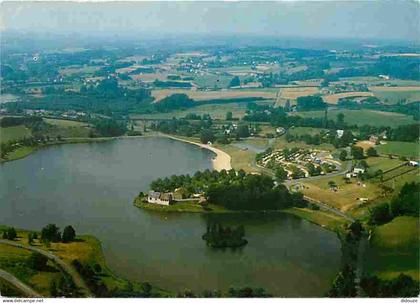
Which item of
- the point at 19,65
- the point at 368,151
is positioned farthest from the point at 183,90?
the point at 368,151

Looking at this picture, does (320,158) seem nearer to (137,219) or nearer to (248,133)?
(248,133)

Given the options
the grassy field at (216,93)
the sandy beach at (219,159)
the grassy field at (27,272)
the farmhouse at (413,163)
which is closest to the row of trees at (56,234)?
the grassy field at (27,272)

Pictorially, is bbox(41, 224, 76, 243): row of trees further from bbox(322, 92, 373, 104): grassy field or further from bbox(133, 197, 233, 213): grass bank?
bbox(322, 92, 373, 104): grassy field

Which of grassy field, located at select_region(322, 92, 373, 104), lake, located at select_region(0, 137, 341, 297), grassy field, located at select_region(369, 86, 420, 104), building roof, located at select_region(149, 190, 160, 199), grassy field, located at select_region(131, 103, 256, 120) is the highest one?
grassy field, located at select_region(369, 86, 420, 104)

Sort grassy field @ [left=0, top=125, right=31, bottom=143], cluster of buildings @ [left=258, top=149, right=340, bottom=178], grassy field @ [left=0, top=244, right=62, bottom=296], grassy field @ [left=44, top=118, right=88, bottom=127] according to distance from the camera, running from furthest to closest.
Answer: grassy field @ [left=44, top=118, right=88, bottom=127], grassy field @ [left=0, top=125, right=31, bottom=143], cluster of buildings @ [left=258, top=149, right=340, bottom=178], grassy field @ [left=0, top=244, right=62, bottom=296]

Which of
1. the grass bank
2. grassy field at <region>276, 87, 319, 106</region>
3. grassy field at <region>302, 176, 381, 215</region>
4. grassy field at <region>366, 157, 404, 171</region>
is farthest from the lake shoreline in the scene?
grassy field at <region>276, 87, 319, 106</region>

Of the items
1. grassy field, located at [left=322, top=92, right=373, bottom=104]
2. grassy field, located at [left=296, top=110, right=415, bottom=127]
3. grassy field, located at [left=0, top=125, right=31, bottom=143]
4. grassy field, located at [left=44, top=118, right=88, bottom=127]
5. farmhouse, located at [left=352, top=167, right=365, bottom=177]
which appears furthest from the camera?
grassy field, located at [left=322, top=92, right=373, bottom=104]

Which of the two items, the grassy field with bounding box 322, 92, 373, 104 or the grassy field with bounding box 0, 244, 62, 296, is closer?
the grassy field with bounding box 0, 244, 62, 296

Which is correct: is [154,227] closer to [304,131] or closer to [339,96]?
[304,131]

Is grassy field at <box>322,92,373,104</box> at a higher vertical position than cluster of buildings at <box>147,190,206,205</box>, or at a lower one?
higher
